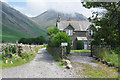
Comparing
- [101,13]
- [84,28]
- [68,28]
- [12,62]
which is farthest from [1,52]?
[84,28]

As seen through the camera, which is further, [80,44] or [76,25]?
[76,25]

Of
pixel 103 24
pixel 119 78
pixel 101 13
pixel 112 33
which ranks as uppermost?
pixel 101 13

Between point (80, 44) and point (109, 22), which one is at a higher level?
point (109, 22)

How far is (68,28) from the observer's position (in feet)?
105

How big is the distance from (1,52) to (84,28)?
25.7 meters

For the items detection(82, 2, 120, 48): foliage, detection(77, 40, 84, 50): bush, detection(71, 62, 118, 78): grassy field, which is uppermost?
detection(82, 2, 120, 48): foliage

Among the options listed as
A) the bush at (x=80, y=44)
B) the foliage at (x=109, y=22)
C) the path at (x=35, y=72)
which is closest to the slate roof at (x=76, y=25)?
the bush at (x=80, y=44)

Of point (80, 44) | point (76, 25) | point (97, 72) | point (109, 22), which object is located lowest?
point (97, 72)

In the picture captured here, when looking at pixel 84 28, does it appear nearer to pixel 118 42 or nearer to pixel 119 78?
pixel 118 42

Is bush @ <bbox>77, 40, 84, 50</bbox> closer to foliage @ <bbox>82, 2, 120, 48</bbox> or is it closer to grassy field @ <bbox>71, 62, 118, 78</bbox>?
foliage @ <bbox>82, 2, 120, 48</bbox>

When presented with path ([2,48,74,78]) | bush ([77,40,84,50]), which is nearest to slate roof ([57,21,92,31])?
bush ([77,40,84,50])

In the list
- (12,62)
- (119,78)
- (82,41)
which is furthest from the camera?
(82,41)

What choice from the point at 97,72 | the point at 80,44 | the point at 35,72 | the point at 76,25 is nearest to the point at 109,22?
the point at 97,72

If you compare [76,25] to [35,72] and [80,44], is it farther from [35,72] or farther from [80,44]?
[35,72]
